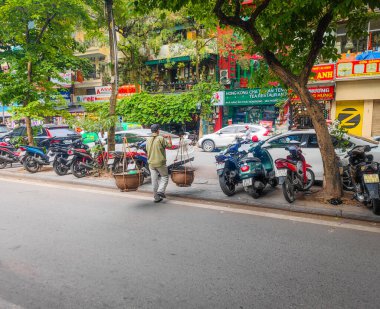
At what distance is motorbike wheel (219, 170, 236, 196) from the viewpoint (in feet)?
23.1

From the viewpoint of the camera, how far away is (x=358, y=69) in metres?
17.6

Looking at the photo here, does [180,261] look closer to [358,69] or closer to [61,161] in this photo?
[61,161]

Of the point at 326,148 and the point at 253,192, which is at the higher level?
the point at 326,148

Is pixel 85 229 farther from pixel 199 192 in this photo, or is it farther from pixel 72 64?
pixel 72 64

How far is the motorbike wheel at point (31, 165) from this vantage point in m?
11.0

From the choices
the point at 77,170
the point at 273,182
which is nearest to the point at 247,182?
the point at 273,182

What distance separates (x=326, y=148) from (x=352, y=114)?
14.2 metres

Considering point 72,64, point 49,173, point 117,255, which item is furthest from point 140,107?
point 117,255

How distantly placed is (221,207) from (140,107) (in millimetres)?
17913

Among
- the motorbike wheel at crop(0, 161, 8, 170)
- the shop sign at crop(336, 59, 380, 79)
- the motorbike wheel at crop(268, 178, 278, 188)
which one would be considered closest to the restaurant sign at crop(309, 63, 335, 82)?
the shop sign at crop(336, 59, 380, 79)

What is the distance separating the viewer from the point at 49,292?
330 centimetres

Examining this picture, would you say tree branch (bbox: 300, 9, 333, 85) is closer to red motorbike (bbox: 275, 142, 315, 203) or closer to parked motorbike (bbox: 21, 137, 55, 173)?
red motorbike (bbox: 275, 142, 315, 203)

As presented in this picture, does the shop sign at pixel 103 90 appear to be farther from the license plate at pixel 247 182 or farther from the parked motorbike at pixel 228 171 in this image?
the license plate at pixel 247 182

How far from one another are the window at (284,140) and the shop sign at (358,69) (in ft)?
38.7
